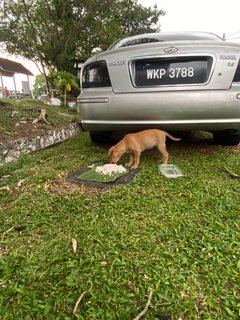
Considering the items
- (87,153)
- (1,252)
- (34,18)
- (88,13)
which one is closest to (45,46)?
(34,18)

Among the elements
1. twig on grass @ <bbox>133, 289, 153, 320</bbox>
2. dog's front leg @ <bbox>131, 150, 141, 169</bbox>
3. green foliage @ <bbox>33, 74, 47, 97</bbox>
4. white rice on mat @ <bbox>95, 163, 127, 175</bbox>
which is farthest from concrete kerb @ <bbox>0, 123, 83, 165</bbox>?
green foliage @ <bbox>33, 74, 47, 97</bbox>

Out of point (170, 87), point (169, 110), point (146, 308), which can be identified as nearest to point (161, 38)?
point (170, 87)

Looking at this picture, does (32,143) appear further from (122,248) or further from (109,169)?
(122,248)

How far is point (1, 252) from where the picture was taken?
1.43m

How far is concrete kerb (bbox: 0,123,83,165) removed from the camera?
3322 millimetres

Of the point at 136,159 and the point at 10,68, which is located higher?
the point at 10,68

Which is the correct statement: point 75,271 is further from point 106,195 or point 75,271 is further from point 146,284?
point 106,195

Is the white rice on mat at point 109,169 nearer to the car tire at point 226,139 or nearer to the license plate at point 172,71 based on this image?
the license plate at point 172,71

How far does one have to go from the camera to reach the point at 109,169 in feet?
7.70

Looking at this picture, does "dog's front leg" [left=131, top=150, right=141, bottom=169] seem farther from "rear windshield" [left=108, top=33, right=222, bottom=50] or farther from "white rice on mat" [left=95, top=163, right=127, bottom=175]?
A: "rear windshield" [left=108, top=33, right=222, bottom=50]

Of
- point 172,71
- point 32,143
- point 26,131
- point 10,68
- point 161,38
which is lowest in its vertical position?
point 32,143

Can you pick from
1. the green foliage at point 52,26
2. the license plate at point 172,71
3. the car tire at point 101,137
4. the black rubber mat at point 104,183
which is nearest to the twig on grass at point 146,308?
the black rubber mat at point 104,183

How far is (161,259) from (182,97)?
1401 millimetres

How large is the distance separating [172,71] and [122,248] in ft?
5.21
